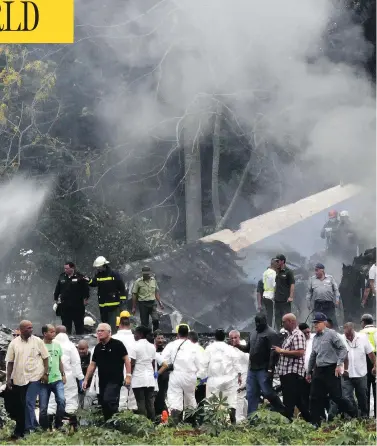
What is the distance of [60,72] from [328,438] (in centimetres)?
1320

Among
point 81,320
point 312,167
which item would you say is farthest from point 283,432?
point 312,167

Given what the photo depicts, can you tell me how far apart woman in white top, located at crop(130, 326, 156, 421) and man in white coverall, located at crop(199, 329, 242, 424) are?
Answer: 0.59 metres

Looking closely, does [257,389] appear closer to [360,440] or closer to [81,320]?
[360,440]

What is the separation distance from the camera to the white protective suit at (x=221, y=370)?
12.7 metres

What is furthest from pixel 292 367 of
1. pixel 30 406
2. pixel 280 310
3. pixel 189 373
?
pixel 280 310

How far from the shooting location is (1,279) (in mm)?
23094

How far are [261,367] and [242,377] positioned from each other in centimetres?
50

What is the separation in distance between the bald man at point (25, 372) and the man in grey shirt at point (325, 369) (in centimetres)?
283

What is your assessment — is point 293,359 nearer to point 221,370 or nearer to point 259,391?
point 259,391

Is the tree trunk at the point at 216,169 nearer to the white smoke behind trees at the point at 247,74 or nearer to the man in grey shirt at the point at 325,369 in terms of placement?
the white smoke behind trees at the point at 247,74

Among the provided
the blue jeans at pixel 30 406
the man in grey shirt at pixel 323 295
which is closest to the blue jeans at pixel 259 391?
the blue jeans at pixel 30 406

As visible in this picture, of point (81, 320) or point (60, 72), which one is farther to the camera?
point (60, 72)

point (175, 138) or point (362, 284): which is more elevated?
point (175, 138)

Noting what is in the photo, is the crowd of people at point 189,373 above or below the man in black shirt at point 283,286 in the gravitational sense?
below
